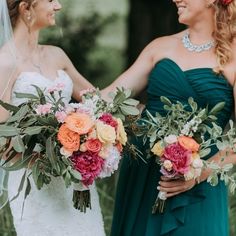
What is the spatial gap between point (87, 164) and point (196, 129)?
0.60 metres

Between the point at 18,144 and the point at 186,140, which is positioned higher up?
the point at 18,144

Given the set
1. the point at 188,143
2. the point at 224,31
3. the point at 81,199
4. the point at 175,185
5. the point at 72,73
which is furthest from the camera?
the point at 72,73

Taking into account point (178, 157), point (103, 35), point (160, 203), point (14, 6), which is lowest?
point (103, 35)

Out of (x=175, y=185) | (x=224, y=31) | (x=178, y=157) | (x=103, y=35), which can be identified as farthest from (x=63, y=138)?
(x=103, y=35)

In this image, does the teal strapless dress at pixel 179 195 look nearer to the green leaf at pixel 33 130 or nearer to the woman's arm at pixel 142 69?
the woman's arm at pixel 142 69

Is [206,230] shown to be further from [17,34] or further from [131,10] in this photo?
[131,10]

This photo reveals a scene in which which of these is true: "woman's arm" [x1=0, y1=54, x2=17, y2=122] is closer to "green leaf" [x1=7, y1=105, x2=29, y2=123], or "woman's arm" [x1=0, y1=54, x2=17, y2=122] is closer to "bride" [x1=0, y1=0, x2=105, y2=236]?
"bride" [x1=0, y1=0, x2=105, y2=236]

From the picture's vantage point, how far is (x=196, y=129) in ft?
16.7

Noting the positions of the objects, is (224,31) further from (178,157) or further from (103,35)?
(103,35)

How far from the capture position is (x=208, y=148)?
203 inches

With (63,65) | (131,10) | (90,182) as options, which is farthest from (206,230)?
(131,10)

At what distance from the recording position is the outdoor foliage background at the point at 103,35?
26.0ft

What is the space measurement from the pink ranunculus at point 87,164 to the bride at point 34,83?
31 cm

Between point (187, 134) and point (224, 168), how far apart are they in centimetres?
26
